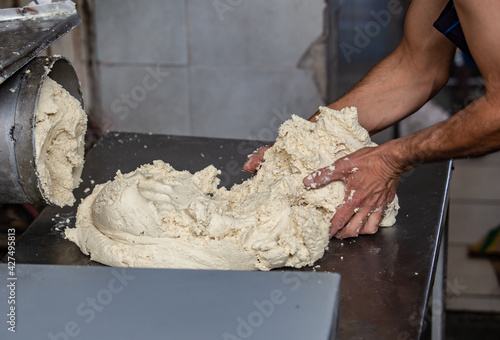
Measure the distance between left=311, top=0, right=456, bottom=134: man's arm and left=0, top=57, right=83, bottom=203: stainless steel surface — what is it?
3.09 feet

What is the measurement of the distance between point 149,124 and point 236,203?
2.15 meters

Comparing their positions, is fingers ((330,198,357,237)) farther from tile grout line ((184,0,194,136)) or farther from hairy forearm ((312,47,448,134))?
tile grout line ((184,0,194,136))

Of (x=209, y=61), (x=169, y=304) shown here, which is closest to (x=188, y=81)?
(x=209, y=61)

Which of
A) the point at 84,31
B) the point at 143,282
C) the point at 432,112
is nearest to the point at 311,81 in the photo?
the point at 432,112

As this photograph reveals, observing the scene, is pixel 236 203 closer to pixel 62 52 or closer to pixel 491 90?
pixel 491 90

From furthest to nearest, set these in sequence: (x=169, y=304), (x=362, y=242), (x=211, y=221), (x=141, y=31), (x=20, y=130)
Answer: (x=141, y=31), (x=362, y=242), (x=211, y=221), (x=20, y=130), (x=169, y=304)

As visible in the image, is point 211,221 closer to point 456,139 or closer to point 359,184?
point 359,184

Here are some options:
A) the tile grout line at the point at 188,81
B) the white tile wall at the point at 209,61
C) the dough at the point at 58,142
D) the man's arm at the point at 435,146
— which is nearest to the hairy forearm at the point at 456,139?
the man's arm at the point at 435,146

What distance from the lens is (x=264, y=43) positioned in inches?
139

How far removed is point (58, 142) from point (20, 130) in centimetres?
22

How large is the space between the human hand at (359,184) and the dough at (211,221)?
0.09 feet

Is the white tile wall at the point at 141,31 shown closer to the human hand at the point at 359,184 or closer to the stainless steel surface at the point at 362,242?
the stainless steel surface at the point at 362,242

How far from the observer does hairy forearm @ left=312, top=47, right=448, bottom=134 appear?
2047 millimetres

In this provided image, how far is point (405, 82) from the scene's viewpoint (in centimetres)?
206
